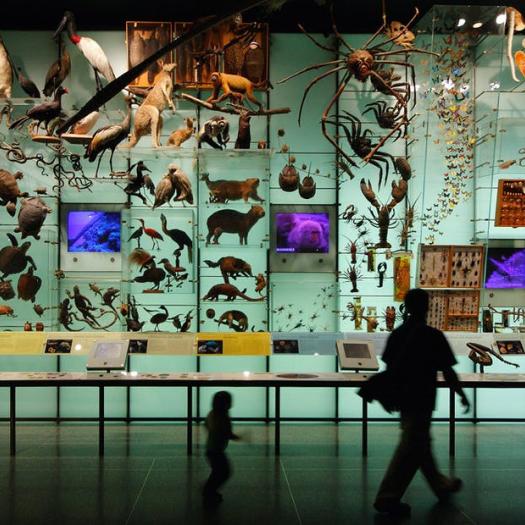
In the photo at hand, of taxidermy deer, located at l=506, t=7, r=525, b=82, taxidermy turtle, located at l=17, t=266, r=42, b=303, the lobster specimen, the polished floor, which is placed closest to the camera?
the polished floor

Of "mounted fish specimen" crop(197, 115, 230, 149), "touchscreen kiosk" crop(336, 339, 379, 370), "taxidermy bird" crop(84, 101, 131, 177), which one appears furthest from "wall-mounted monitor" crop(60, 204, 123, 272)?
"touchscreen kiosk" crop(336, 339, 379, 370)

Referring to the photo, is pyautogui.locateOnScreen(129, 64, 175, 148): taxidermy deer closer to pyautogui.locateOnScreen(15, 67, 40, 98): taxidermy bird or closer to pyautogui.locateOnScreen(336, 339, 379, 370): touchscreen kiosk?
pyautogui.locateOnScreen(15, 67, 40, 98): taxidermy bird

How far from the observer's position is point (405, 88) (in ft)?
25.6

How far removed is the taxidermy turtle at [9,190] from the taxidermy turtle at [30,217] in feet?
0.37

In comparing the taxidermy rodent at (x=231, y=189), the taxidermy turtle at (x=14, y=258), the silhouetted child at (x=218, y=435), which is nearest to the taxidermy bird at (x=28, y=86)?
the taxidermy turtle at (x=14, y=258)

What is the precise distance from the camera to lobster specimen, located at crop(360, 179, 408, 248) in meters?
7.87

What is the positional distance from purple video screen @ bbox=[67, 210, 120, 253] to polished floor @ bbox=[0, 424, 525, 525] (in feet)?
7.23

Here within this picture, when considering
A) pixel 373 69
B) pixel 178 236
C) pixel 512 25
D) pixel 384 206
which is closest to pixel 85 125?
pixel 178 236

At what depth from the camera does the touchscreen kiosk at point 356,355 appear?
277 inches

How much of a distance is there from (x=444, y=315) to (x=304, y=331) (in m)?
1.64

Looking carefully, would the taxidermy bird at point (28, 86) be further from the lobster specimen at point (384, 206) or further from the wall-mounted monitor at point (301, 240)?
the lobster specimen at point (384, 206)

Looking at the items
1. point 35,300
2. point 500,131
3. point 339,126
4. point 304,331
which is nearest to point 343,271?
point 304,331

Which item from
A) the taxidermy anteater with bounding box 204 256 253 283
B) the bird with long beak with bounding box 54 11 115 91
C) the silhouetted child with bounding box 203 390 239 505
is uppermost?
the bird with long beak with bounding box 54 11 115 91

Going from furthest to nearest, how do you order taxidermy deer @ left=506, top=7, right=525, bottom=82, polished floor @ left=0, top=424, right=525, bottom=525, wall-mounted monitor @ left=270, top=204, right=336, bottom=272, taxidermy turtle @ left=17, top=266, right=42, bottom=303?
wall-mounted monitor @ left=270, top=204, right=336, bottom=272 → taxidermy turtle @ left=17, top=266, right=42, bottom=303 → taxidermy deer @ left=506, top=7, right=525, bottom=82 → polished floor @ left=0, top=424, right=525, bottom=525
